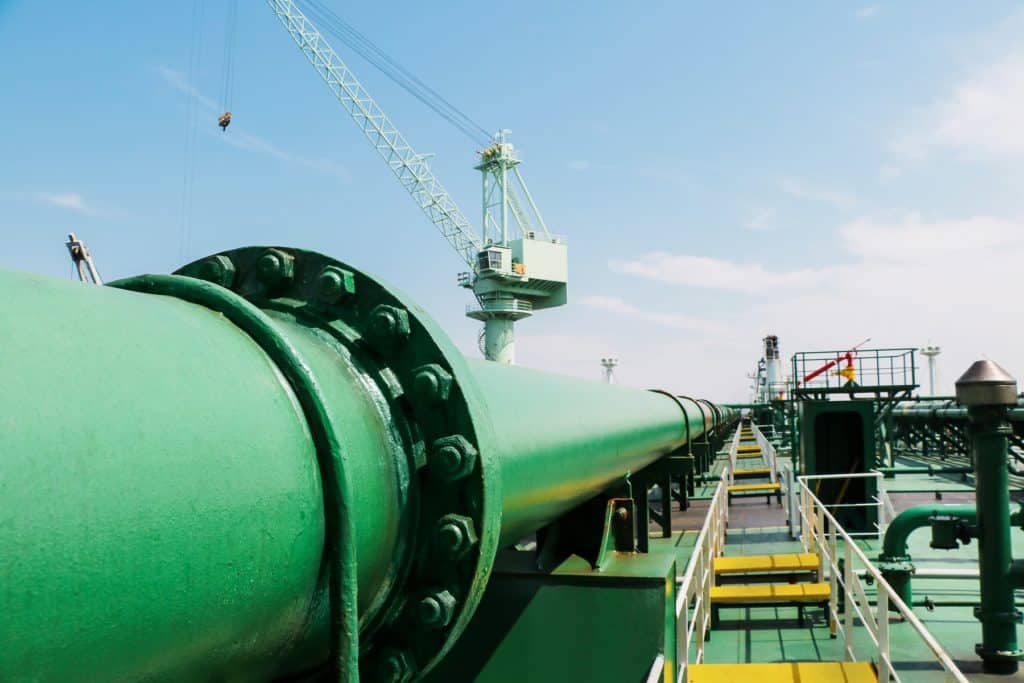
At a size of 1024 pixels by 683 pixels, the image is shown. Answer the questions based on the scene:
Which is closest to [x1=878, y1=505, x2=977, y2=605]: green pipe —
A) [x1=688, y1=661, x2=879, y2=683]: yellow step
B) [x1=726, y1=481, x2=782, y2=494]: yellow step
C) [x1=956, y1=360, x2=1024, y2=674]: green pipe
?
[x1=956, y1=360, x2=1024, y2=674]: green pipe

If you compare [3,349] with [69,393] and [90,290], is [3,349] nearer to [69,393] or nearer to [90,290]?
[69,393]

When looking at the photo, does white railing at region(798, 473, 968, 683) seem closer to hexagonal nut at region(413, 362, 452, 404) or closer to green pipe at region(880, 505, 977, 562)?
green pipe at region(880, 505, 977, 562)

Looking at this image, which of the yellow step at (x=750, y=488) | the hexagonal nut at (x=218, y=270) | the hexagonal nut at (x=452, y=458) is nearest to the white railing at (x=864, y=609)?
the hexagonal nut at (x=452, y=458)

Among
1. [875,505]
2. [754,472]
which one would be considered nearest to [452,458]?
[875,505]

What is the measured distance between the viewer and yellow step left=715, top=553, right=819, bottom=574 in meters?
8.41

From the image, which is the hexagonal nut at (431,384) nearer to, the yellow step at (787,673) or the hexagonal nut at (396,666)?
the hexagonal nut at (396,666)

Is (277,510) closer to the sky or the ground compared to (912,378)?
closer to the ground

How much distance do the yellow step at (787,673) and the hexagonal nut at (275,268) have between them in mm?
4376

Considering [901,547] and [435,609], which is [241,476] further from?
[901,547]

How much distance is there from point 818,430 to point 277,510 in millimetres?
13524

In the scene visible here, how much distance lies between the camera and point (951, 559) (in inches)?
385

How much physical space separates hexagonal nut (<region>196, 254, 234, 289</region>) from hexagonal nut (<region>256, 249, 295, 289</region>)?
6cm

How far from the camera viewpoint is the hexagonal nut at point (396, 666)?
1.68 metres

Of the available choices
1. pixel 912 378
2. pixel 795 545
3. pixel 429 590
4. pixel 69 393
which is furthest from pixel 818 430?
pixel 69 393
